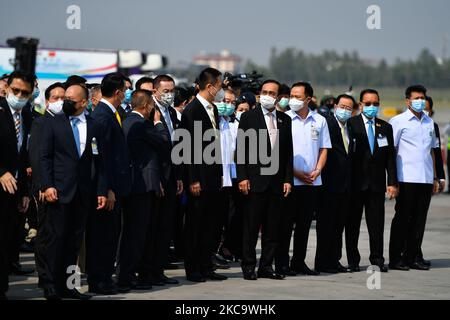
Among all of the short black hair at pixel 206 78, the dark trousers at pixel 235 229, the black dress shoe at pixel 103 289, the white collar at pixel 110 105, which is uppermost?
the short black hair at pixel 206 78

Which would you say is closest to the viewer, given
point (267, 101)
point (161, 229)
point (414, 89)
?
point (161, 229)

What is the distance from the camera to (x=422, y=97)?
1344 centimetres

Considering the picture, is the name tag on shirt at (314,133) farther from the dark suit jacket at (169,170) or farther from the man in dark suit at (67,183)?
the man in dark suit at (67,183)

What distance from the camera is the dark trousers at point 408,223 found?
1322cm

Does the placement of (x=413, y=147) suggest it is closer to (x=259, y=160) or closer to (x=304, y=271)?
(x=304, y=271)

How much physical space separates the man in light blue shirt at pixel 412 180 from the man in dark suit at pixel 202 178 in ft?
8.88

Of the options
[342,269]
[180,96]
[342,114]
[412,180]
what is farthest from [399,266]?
[180,96]

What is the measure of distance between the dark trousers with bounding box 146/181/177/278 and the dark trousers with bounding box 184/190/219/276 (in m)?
0.33

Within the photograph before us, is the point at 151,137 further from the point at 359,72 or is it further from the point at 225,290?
the point at 359,72

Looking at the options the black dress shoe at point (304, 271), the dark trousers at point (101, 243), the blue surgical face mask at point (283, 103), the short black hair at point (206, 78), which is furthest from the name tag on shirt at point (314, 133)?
the dark trousers at point (101, 243)

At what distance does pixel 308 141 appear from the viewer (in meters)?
12.3

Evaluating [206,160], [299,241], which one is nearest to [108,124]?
[206,160]

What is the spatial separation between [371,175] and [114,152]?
3795mm
